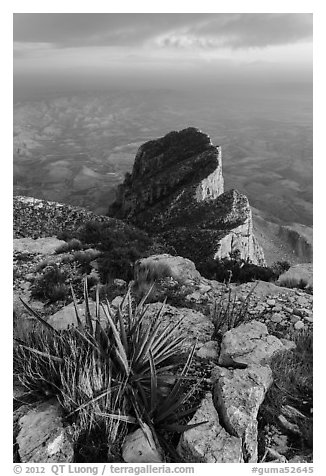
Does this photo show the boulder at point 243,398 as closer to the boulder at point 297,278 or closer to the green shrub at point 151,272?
the green shrub at point 151,272

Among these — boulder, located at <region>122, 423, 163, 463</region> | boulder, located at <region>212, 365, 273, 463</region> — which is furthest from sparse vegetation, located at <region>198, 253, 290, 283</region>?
boulder, located at <region>122, 423, 163, 463</region>

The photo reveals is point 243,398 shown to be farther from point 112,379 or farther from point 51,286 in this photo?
point 51,286

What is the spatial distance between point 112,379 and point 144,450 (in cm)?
55

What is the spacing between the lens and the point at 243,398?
291 cm

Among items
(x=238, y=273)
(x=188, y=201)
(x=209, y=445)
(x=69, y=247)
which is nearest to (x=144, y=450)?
(x=209, y=445)

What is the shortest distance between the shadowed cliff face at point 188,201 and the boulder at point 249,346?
623 inches

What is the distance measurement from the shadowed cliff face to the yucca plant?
16577 mm

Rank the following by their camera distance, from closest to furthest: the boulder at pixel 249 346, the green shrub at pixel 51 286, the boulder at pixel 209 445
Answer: the boulder at pixel 209 445
the boulder at pixel 249 346
the green shrub at pixel 51 286

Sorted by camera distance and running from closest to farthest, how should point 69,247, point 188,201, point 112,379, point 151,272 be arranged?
point 112,379 < point 151,272 < point 69,247 < point 188,201

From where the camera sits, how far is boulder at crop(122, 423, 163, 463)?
8.67 ft

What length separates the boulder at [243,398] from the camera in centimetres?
271

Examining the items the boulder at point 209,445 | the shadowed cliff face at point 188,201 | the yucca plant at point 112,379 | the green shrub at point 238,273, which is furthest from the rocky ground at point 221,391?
the shadowed cliff face at point 188,201

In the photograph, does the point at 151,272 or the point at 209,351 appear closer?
the point at 209,351
